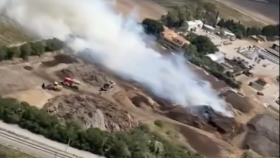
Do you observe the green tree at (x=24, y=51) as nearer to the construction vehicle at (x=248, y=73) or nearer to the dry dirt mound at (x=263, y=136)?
the dry dirt mound at (x=263, y=136)

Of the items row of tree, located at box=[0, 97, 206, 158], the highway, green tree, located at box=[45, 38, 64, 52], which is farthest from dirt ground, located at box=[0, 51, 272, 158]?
the highway

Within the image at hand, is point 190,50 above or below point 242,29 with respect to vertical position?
below

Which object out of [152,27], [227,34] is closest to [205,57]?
[152,27]

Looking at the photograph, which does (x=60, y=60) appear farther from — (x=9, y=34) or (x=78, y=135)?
(x=78, y=135)

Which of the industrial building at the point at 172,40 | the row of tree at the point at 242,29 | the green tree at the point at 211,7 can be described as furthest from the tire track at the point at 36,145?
the row of tree at the point at 242,29

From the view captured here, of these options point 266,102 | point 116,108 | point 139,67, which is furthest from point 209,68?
point 116,108

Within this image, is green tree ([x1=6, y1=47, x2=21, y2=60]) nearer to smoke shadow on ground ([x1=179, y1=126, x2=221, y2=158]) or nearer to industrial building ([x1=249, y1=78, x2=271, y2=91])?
smoke shadow on ground ([x1=179, y1=126, x2=221, y2=158])
